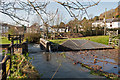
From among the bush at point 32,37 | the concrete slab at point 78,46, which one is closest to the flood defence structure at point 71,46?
the concrete slab at point 78,46

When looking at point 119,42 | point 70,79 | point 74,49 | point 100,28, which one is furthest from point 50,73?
point 100,28

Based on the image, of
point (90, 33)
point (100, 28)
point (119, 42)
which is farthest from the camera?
point (100, 28)

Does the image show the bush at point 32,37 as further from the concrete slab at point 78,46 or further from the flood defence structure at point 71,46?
the concrete slab at point 78,46

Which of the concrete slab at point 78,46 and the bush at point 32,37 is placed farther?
the bush at point 32,37

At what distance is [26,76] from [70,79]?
168cm

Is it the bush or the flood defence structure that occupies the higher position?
the bush

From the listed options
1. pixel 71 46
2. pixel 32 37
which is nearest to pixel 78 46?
pixel 71 46

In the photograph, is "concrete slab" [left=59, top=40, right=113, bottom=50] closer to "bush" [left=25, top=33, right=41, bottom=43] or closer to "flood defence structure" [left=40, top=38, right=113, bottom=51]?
"flood defence structure" [left=40, top=38, right=113, bottom=51]

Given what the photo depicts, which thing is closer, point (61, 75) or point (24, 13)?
point (24, 13)

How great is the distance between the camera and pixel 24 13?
3180mm

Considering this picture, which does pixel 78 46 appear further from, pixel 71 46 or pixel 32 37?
pixel 32 37

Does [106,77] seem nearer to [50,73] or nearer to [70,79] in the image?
[70,79]

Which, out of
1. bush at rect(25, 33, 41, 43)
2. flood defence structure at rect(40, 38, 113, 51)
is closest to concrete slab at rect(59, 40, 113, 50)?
flood defence structure at rect(40, 38, 113, 51)

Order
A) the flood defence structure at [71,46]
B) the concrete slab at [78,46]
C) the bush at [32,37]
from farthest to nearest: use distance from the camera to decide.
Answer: the bush at [32,37], the concrete slab at [78,46], the flood defence structure at [71,46]
